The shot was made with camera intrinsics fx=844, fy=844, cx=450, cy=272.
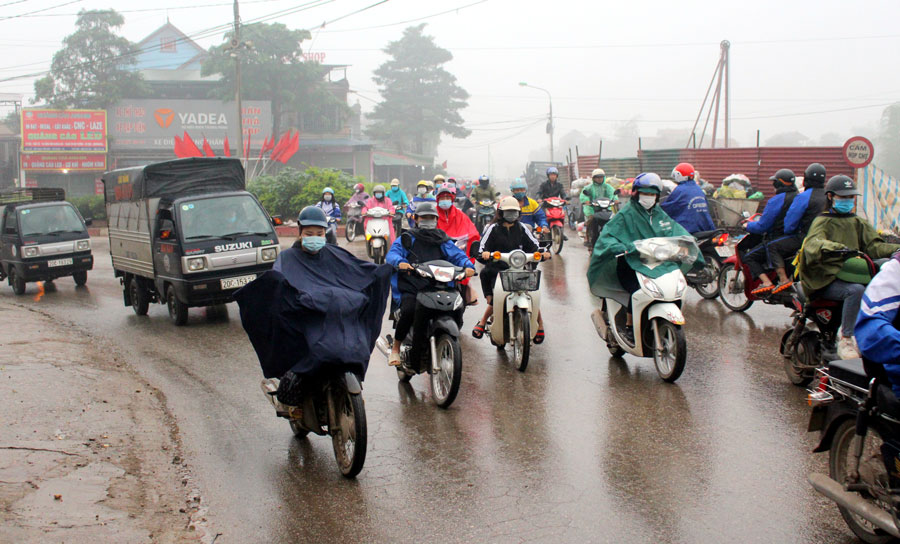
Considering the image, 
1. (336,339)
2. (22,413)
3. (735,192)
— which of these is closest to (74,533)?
(336,339)

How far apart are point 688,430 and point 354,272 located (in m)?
2.85

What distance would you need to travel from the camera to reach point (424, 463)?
6008 mm

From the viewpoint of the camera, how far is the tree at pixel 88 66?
2058 inches

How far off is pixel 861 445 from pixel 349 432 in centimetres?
→ 305

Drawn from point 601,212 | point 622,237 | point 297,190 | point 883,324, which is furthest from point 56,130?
point 883,324

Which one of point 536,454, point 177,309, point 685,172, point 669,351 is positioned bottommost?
point 536,454

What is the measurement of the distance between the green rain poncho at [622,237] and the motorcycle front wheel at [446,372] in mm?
2035

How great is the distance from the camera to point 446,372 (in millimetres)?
7367

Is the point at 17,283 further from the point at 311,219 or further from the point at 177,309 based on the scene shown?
the point at 311,219

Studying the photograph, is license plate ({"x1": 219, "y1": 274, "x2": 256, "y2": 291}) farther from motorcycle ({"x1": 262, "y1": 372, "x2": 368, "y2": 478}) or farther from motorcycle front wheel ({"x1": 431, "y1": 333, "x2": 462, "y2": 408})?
motorcycle ({"x1": 262, "y1": 372, "x2": 368, "y2": 478})

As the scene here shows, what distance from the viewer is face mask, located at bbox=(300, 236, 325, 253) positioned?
5941 mm

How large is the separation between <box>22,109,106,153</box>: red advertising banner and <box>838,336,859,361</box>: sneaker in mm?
52402

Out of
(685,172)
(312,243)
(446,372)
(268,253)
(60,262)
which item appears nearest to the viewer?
(312,243)

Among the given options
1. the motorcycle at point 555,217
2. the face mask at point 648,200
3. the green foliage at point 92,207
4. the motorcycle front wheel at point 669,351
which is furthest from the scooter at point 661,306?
the green foliage at point 92,207
